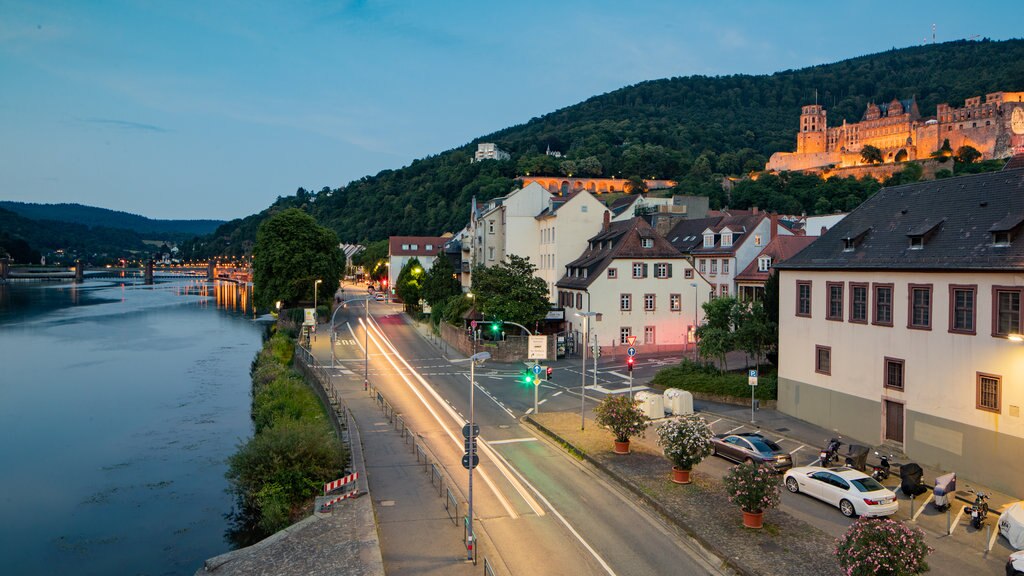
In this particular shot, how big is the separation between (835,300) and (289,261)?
217 feet

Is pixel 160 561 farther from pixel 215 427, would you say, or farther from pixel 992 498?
pixel 992 498

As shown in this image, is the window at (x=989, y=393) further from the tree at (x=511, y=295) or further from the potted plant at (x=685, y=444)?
the tree at (x=511, y=295)

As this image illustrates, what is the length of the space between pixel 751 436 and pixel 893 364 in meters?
7.24

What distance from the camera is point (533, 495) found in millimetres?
24125

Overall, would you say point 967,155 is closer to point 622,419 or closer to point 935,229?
point 935,229

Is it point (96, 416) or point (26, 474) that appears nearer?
point (26, 474)

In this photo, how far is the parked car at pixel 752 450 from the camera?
89.4 feet

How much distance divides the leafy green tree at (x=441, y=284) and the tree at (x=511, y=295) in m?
19.2

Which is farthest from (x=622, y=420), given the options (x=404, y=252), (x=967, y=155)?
(x=967, y=155)

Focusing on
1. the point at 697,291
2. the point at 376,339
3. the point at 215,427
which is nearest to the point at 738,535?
the point at 215,427

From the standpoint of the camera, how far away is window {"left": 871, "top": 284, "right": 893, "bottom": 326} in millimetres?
30188

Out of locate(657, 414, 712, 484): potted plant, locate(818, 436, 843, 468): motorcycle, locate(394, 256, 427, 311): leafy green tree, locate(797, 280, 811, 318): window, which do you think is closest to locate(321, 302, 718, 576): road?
locate(657, 414, 712, 484): potted plant

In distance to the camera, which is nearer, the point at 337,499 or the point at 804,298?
the point at 337,499

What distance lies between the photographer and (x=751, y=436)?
1133 inches
